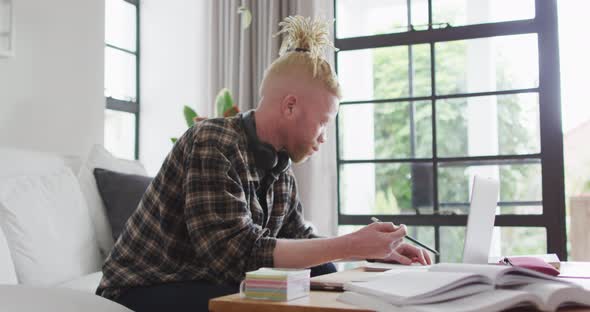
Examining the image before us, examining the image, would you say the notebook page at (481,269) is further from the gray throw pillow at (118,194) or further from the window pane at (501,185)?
the window pane at (501,185)

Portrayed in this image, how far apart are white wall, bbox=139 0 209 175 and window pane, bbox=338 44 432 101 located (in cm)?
93

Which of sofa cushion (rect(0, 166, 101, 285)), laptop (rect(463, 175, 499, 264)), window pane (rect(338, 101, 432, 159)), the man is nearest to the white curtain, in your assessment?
window pane (rect(338, 101, 432, 159))

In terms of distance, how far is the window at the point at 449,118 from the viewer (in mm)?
A: 3641

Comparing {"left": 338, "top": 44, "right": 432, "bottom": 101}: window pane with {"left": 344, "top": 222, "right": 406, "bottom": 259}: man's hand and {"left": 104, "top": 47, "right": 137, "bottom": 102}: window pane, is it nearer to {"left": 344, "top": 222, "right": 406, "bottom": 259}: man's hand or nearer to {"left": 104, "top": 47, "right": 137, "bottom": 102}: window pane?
{"left": 104, "top": 47, "right": 137, "bottom": 102}: window pane

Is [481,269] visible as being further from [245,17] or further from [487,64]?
[245,17]

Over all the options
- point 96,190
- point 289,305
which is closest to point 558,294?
point 289,305

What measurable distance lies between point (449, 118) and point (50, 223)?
2356mm

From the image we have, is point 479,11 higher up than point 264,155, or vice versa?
point 479,11

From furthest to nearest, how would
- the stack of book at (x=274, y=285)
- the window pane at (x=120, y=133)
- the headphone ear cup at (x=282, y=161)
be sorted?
the window pane at (x=120, y=133) < the headphone ear cup at (x=282, y=161) < the stack of book at (x=274, y=285)

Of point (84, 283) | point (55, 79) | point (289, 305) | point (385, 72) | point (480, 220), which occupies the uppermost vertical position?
point (385, 72)

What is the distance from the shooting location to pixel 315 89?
1702 millimetres

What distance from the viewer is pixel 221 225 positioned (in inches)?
56.9

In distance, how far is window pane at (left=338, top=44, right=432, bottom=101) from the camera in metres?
3.92

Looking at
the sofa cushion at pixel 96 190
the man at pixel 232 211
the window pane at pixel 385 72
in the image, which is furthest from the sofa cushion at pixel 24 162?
the window pane at pixel 385 72
